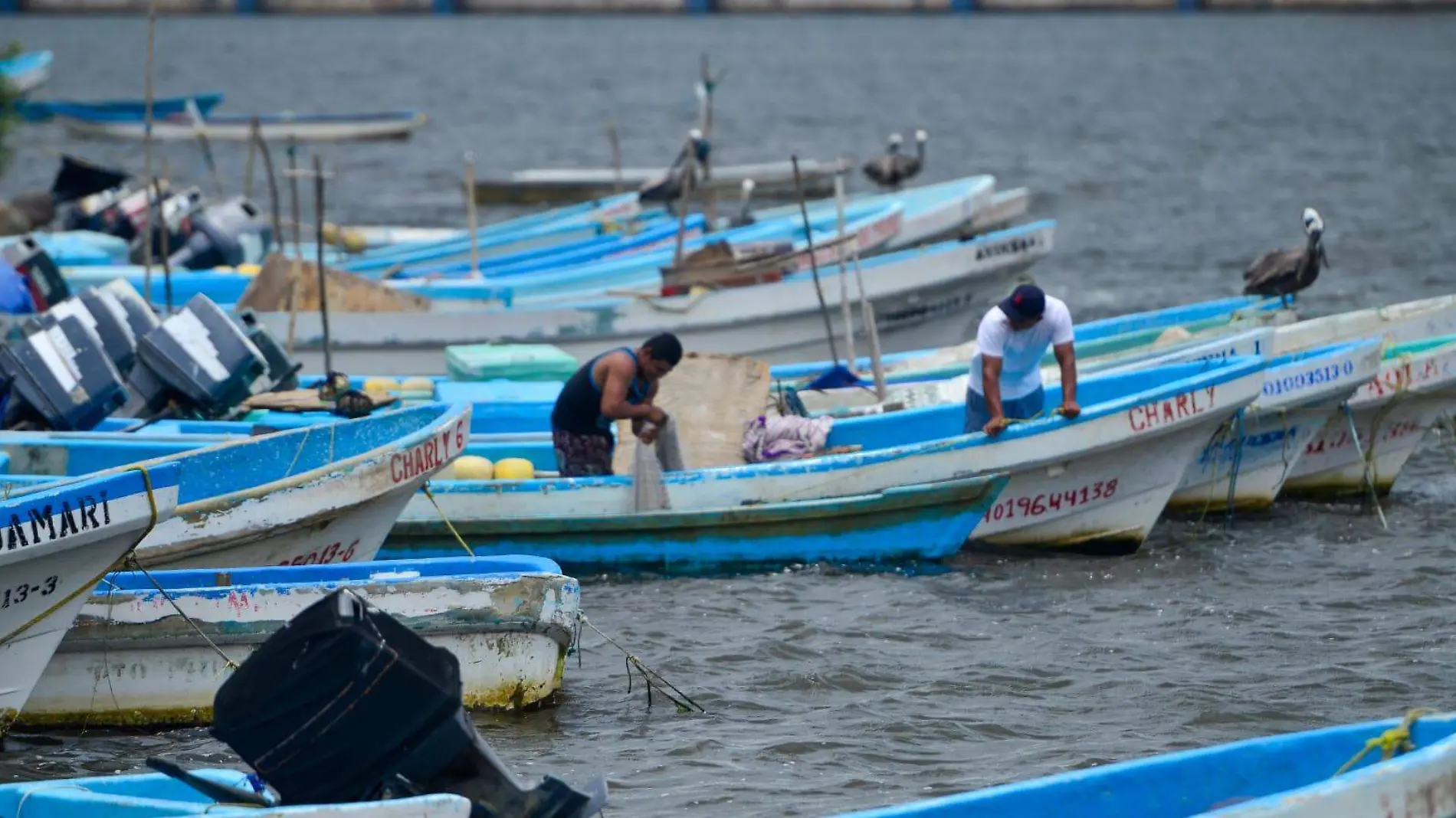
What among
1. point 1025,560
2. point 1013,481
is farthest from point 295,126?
point 1013,481

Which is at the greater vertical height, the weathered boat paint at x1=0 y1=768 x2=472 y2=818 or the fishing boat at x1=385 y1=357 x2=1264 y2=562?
the fishing boat at x1=385 y1=357 x2=1264 y2=562

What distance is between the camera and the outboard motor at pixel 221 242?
19641 mm

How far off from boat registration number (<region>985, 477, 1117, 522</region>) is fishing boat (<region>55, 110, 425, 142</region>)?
1134 inches

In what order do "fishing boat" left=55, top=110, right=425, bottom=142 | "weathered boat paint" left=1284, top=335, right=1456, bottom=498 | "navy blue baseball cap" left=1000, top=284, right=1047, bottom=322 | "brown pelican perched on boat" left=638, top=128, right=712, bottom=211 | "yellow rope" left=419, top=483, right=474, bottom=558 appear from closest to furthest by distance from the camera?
"yellow rope" left=419, top=483, right=474, bottom=558 < "navy blue baseball cap" left=1000, top=284, right=1047, bottom=322 < "weathered boat paint" left=1284, top=335, right=1456, bottom=498 < "brown pelican perched on boat" left=638, top=128, right=712, bottom=211 < "fishing boat" left=55, top=110, right=425, bottom=142

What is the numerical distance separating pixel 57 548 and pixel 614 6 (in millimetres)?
120399

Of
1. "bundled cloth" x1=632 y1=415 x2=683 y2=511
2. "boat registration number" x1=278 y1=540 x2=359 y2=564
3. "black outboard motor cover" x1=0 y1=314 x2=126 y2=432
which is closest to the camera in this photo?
"boat registration number" x1=278 y1=540 x2=359 y2=564

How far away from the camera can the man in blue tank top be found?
1125 centimetres

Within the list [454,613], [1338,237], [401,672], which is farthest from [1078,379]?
[1338,237]

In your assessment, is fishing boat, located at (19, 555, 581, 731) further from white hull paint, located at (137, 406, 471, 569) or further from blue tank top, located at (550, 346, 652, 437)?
blue tank top, located at (550, 346, 652, 437)

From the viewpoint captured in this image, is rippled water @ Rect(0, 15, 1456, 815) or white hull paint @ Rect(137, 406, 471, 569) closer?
rippled water @ Rect(0, 15, 1456, 815)

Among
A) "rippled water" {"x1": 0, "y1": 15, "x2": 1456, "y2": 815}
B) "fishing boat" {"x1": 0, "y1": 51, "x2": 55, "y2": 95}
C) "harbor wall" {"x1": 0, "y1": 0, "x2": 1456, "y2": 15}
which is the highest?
"harbor wall" {"x1": 0, "y1": 0, "x2": 1456, "y2": 15}

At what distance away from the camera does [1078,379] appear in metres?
13.2

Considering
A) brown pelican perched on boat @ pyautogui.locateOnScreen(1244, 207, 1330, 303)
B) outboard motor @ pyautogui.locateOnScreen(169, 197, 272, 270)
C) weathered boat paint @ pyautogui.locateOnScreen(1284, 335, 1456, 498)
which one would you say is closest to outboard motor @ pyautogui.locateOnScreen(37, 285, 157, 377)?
outboard motor @ pyautogui.locateOnScreen(169, 197, 272, 270)

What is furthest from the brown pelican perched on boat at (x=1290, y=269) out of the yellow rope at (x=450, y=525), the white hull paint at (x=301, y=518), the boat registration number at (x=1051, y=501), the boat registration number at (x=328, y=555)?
the boat registration number at (x=328, y=555)
